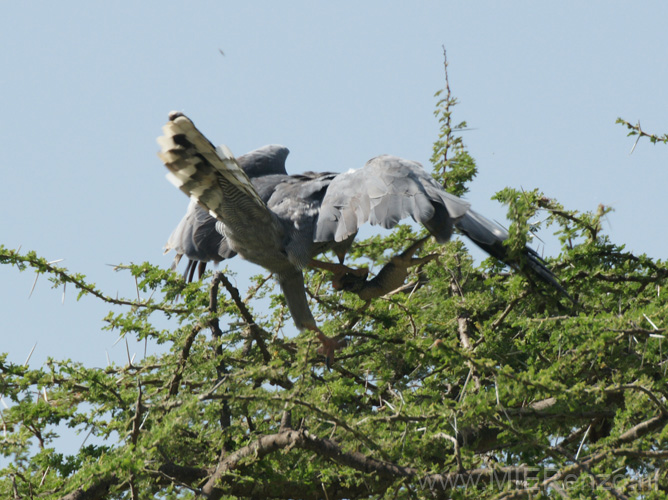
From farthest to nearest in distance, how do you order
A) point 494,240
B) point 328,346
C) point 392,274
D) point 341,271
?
point 341,271 → point 392,274 → point 328,346 → point 494,240

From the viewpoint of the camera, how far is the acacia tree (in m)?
3.45

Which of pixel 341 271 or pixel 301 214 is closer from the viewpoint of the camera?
pixel 301 214

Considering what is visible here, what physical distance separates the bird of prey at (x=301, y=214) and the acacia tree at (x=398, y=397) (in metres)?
0.19

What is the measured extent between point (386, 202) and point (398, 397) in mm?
1211

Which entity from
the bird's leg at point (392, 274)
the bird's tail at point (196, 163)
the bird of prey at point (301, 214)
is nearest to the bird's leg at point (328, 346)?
the bird of prey at point (301, 214)

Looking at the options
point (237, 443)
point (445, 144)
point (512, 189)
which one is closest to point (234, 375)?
point (237, 443)

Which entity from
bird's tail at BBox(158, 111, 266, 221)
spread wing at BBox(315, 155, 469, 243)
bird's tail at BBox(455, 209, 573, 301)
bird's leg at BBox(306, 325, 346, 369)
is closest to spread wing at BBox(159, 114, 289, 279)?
bird's tail at BBox(158, 111, 266, 221)

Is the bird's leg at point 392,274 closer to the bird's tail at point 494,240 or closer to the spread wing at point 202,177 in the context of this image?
the bird's tail at point 494,240

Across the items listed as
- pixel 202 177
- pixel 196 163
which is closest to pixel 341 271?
pixel 202 177

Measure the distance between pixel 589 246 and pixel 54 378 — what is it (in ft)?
10.6

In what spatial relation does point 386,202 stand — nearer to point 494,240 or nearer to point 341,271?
point 494,240

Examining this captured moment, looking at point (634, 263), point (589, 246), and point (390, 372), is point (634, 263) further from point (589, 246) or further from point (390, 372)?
point (390, 372)

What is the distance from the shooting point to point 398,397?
4227mm

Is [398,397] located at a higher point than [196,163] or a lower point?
lower
